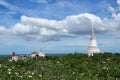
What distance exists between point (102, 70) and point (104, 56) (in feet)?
14.7

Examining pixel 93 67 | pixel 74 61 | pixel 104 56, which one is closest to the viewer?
pixel 93 67

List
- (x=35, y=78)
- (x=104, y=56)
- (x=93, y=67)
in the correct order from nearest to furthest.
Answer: (x=35, y=78) < (x=93, y=67) < (x=104, y=56)

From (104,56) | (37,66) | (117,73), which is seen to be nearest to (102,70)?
(117,73)

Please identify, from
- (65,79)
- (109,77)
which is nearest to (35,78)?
(65,79)

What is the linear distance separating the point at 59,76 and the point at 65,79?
0.70 meters

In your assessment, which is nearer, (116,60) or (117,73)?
(117,73)

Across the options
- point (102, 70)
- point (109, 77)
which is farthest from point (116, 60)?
point (109, 77)

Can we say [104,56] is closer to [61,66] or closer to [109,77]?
[61,66]

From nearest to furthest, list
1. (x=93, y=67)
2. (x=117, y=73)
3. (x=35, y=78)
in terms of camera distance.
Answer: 1. (x=35, y=78)
2. (x=117, y=73)
3. (x=93, y=67)

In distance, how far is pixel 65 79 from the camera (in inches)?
459

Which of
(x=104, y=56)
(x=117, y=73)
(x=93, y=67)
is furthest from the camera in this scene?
(x=104, y=56)

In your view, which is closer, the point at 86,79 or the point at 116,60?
the point at 86,79

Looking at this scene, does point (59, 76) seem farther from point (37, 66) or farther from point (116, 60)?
point (116, 60)

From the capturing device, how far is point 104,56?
17938 millimetres
